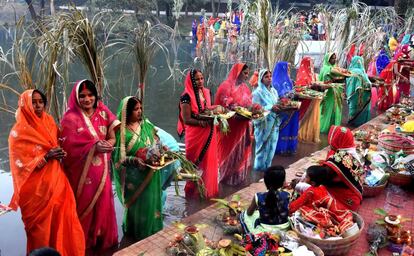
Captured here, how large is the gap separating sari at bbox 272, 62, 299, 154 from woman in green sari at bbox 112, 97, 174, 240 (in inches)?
117

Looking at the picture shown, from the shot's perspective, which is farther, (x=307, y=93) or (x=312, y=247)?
(x=307, y=93)

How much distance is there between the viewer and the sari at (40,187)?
3.23m

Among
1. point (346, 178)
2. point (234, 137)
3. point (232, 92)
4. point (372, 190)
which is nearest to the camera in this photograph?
point (346, 178)

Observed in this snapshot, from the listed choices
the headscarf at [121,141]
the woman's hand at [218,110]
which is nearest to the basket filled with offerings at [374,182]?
the woman's hand at [218,110]

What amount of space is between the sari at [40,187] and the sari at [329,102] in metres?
5.52

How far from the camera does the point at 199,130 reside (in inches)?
192

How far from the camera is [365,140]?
239 inches

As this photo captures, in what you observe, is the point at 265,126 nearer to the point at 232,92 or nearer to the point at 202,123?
the point at 232,92

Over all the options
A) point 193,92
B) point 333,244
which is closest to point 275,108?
point 193,92

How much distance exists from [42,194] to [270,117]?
3544 mm

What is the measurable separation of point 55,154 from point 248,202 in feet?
6.80

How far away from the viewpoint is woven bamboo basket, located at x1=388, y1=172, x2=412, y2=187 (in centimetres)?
483

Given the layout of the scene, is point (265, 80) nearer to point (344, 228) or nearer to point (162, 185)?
point (162, 185)

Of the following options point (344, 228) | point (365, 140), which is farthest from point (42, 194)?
point (365, 140)
